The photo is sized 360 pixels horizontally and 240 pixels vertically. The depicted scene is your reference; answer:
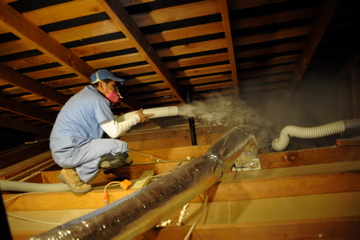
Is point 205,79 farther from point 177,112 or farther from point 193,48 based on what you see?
point 193,48

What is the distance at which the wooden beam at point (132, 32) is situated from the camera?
6.33 ft

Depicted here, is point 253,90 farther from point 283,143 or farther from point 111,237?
point 111,237

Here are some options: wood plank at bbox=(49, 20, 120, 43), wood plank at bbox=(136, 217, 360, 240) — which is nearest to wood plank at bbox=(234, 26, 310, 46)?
wood plank at bbox=(49, 20, 120, 43)

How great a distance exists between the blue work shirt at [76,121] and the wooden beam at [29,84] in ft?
3.54

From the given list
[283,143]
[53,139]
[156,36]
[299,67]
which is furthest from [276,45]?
[53,139]

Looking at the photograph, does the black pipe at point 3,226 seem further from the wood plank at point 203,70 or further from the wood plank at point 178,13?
the wood plank at point 203,70

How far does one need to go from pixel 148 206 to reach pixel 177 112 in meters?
2.03

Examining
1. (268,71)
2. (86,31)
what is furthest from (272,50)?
(86,31)

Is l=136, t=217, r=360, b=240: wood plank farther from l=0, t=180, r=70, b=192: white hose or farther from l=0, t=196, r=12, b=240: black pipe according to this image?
l=0, t=180, r=70, b=192: white hose

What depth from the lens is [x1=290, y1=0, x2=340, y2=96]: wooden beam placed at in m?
2.06

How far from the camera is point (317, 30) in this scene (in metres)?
2.33

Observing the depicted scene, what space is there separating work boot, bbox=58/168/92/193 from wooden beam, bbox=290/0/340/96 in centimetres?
271

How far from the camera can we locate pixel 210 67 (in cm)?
308

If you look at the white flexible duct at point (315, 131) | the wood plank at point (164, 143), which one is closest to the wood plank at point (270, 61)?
the white flexible duct at point (315, 131)
